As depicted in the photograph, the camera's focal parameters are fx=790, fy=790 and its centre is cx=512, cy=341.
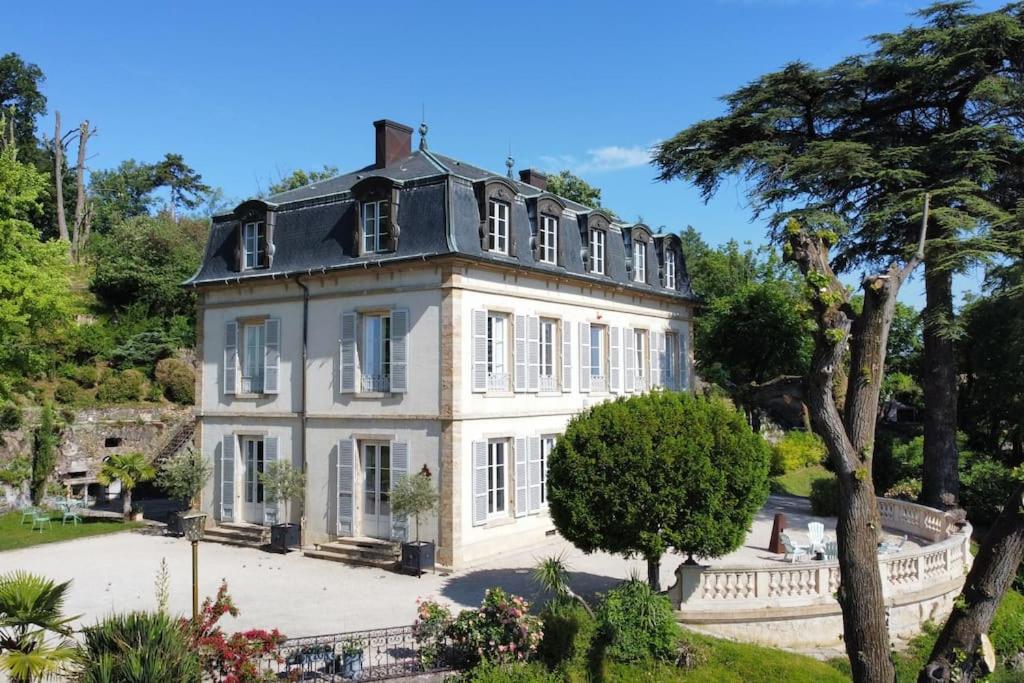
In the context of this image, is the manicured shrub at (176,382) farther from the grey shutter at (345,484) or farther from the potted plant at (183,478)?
the grey shutter at (345,484)

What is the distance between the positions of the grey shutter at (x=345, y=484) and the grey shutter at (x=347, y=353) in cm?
126

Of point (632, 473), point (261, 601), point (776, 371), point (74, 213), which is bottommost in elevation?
point (261, 601)

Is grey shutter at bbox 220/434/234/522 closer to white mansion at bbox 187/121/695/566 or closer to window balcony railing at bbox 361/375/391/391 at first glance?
white mansion at bbox 187/121/695/566

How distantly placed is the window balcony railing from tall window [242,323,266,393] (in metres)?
3.57

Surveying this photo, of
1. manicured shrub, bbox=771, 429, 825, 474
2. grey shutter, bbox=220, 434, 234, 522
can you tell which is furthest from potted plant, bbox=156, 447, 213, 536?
manicured shrub, bbox=771, 429, 825, 474

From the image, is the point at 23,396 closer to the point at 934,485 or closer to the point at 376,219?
the point at 376,219

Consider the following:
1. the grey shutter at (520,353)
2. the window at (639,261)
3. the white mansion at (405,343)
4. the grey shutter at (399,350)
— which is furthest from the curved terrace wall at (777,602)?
the window at (639,261)

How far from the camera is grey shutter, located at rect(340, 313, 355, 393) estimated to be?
18.0 metres

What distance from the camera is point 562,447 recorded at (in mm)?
12844

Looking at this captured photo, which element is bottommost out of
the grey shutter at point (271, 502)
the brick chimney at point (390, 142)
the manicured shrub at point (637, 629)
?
the manicured shrub at point (637, 629)

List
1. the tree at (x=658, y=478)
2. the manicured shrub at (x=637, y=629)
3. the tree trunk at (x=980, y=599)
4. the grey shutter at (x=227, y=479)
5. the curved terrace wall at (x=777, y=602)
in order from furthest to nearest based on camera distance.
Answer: the grey shutter at (x=227, y=479) → the curved terrace wall at (x=777, y=602) → the tree at (x=658, y=478) → the manicured shrub at (x=637, y=629) → the tree trunk at (x=980, y=599)

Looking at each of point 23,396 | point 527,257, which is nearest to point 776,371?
point 527,257

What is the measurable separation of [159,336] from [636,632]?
25618 millimetres

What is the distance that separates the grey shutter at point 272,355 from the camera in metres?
19.5
